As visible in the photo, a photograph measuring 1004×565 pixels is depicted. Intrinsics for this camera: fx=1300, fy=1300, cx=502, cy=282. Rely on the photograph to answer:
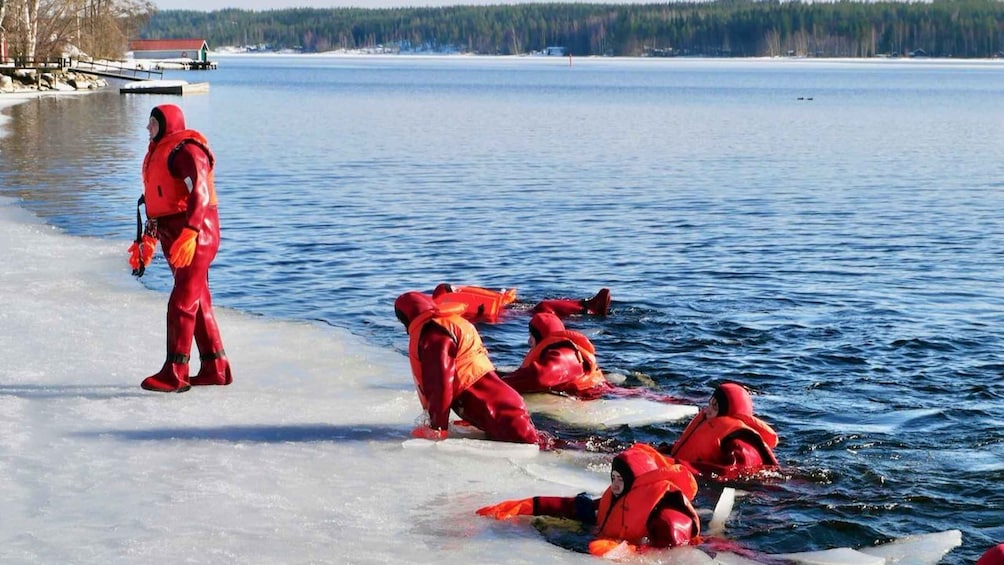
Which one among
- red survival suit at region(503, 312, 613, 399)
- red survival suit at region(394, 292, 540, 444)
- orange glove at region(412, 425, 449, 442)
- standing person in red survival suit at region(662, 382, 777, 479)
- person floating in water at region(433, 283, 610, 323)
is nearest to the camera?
standing person in red survival suit at region(662, 382, 777, 479)

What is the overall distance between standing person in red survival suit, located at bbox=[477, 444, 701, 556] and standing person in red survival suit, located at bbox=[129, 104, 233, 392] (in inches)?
124

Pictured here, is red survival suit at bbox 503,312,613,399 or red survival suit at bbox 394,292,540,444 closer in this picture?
red survival suit at bbox 394,292,540,444

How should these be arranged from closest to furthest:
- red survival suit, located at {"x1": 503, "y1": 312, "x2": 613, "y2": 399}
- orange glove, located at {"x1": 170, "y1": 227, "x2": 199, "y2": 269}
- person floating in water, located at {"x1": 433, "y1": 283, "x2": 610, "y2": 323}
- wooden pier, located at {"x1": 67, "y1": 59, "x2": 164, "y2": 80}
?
1. orange glove, located at {"x1": 170, "y1": 227, "x2": 199, "y2": 269}
2. red survival suit, located at {"x1": 503, "y1": 312, "x2": 613, "y2": 399}
3. person floating in water, located at {"x1": 433, "y1": 283, "x2": 610, "y2": 323}
4. wooden pier, located at {"x1": 67, "y1": 59, "x2": 164, "y2": 80}

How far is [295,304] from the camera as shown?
45.3ft

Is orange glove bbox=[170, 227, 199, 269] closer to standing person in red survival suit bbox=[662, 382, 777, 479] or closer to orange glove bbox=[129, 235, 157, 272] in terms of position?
orange glove bbox=[129, 235, 157, 272]

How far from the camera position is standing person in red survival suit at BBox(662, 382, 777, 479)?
7926 mm

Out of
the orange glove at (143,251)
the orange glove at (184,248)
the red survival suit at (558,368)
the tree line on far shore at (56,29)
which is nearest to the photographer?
the orange glove at (184,248)

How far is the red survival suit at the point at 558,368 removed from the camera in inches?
388

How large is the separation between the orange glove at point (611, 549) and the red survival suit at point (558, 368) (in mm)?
3282

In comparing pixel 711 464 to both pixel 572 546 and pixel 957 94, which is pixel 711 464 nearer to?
pixel 572 546

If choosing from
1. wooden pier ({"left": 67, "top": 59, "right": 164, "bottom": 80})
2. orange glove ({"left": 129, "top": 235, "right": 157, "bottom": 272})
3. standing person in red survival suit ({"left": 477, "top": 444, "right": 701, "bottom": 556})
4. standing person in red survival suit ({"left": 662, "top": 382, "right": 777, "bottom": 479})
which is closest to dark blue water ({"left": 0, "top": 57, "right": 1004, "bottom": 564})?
standing person in red survival suit ({"left": 662, "top": 382, "right": 777, "bottom": 479})

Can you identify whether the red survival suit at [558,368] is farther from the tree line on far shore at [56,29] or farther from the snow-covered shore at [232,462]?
the tree line on far shore at [56,29]

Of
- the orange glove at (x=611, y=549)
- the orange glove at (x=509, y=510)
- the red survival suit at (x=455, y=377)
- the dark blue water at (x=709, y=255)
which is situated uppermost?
the red survival suit at (x=455, y=377)

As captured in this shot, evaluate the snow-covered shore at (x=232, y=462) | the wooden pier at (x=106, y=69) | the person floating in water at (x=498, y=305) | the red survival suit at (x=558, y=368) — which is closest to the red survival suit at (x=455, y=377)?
the snow-covered shore at (x=232, y=462)
